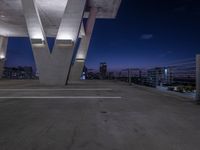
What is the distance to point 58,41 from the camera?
992 centimetres

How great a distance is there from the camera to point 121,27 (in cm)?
3353

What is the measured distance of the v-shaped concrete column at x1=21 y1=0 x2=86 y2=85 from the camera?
9.74 metres

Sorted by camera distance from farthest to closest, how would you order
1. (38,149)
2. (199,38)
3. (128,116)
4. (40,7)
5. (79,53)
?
(199,38)
(79,53)
(40,7)
(128,116)
(38,149)

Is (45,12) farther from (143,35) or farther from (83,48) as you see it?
(143,35)

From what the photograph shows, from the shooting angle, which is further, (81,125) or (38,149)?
(81,125)

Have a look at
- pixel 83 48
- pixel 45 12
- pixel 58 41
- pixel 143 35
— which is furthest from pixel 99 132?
pixel 143 35

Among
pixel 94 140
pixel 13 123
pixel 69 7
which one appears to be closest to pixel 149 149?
pixel 94 140

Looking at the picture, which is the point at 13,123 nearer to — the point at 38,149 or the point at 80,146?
the point at 38,149

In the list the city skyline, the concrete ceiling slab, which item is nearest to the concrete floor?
the concrete ceiling slab

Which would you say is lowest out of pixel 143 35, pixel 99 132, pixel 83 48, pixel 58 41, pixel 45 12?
pixel 99 132

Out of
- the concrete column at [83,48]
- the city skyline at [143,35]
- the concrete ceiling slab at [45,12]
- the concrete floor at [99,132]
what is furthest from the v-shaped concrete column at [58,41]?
the city skyline at [143,35]

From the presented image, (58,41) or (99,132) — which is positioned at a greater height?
(58,41)

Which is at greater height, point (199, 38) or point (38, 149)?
point (199, 38)

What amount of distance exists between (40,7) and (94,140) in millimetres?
14391
